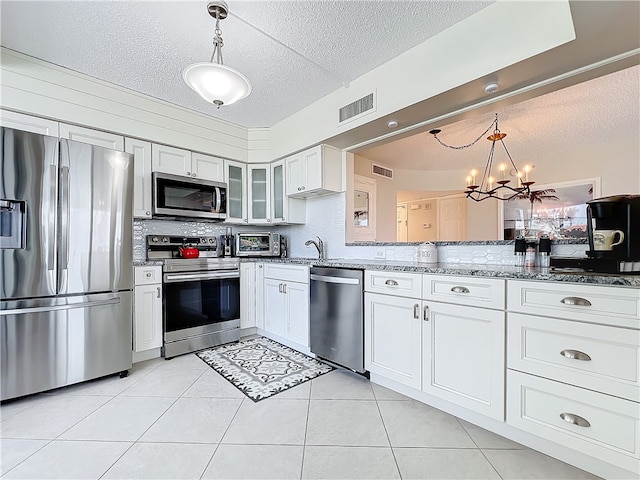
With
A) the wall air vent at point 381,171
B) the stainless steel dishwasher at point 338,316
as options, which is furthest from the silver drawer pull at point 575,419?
the wall air vent at point 381,171

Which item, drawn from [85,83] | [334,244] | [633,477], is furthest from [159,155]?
[633,477]

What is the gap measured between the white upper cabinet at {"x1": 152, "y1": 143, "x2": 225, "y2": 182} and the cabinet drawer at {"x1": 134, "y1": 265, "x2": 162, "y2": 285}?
3.50ft

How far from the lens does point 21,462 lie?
142 cm

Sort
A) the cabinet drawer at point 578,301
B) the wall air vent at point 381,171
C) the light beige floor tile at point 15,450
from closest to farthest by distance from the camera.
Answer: the cabinet drawer at point 578,301 → the light beige floor tile at point 15,450 → the wall air vent at point 381,171

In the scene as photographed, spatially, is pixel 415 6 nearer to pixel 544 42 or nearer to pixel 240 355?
pixel 544 42

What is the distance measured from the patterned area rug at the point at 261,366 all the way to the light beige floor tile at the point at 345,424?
391 millimetres

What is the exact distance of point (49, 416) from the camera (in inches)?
71.6

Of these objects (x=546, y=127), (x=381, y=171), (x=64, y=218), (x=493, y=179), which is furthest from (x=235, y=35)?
(x=493, y=179)

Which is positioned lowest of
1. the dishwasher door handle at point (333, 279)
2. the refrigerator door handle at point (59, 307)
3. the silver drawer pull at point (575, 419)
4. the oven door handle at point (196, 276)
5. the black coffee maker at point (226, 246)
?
the silver drawer pull at point (575, 419)

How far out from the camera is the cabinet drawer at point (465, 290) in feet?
5.16

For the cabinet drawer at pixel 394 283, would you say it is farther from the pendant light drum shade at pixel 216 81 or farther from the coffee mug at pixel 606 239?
the pendant light drum shade at pixel 216 81

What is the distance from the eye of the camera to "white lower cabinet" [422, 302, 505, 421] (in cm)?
157

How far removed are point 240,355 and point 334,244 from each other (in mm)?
1554

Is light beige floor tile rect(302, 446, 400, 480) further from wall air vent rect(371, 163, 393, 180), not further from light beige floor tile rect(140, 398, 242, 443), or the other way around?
wall air vent rect(371, 163, 393, 180)
